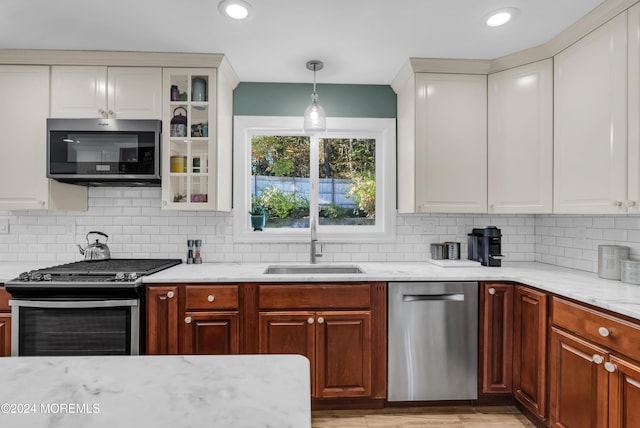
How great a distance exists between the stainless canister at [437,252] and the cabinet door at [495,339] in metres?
0.55

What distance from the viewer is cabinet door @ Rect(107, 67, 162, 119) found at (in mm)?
2500

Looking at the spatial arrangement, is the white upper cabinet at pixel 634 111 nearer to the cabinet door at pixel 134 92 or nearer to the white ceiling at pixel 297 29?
the white ceiling at pixel 297 29

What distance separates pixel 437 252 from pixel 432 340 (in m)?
0.77

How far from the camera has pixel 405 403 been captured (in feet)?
7.74

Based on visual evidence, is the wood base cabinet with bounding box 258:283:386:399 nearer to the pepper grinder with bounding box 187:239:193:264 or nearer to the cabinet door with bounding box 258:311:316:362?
the cabinet door with bounding box 258:311:316:362

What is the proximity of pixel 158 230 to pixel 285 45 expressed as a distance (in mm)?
1739

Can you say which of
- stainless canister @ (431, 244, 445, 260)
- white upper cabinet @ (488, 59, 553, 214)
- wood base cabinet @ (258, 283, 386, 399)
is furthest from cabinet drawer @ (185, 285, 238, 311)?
white upper cabinet @ (488, 59, 553, 214)

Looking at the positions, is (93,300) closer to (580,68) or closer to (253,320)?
(253,320)

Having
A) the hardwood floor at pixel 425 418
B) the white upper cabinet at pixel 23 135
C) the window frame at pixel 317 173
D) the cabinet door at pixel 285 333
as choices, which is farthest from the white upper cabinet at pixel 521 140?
the white upper cabinet at pixel 23 135

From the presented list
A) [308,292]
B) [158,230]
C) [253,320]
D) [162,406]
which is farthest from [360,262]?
[162,406]

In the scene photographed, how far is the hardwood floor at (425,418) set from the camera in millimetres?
2203

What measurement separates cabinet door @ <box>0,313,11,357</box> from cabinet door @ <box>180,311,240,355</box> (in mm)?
1049

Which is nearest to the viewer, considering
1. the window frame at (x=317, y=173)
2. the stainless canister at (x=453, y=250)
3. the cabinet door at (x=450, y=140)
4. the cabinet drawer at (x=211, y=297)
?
the cabinet drawer at (x=211, y=297)

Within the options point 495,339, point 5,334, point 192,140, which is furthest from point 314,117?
point 5,334
